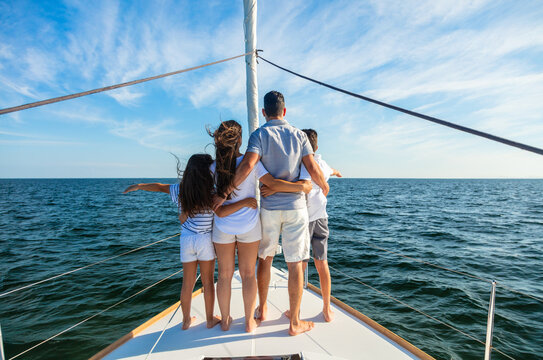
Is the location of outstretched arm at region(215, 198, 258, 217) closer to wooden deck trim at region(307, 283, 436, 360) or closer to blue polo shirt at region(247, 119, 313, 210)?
blue polo shirt at region(247, 119, 313, 210)

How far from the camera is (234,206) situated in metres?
1.81

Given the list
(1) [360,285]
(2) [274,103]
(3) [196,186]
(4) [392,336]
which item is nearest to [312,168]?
(2) [274,103]

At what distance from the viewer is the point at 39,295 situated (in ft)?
17.6

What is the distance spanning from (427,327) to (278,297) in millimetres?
3109

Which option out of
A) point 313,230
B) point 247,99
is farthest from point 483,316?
point 247,99

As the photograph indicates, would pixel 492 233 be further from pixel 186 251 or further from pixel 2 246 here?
pixel 2 246

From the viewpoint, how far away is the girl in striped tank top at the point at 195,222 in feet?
5.98

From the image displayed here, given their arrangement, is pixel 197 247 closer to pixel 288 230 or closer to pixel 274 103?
pixel 288 230

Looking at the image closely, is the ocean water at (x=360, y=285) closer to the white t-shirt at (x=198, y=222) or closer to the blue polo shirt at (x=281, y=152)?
the blue polo shirt at (x=281, y=152)

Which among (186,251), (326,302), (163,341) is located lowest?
(163,341)

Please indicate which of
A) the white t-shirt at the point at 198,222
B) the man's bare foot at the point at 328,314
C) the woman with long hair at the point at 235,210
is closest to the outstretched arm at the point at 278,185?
the woman with long hair at the point at 235,210

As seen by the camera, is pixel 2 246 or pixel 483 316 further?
pixel 2 246

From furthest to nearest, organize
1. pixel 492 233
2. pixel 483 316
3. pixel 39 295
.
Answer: pixel 492 233 → pixel 39 295 → pixel 483 316

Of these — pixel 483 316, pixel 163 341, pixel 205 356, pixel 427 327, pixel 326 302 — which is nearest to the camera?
pixel 205 356
